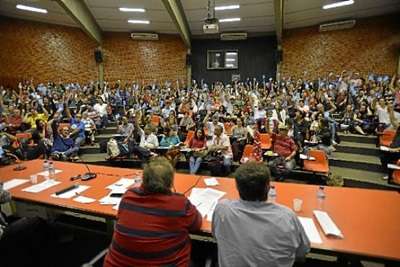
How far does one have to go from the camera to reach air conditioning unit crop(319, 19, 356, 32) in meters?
10.9

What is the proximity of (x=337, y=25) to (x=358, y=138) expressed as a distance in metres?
6.86

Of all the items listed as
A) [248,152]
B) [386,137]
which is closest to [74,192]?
[248,152]

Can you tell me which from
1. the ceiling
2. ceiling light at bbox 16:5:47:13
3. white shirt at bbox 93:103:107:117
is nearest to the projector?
the ceiling

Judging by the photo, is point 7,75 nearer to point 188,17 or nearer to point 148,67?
point 148,67

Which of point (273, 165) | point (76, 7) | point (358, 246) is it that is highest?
point (76, 7)

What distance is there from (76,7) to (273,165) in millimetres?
9531

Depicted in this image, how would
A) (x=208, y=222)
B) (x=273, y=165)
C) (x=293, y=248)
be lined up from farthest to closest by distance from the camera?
(x=273, y=165) → (x=208, y=222) → (x=293, y=248)

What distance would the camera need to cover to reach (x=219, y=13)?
11.1 m

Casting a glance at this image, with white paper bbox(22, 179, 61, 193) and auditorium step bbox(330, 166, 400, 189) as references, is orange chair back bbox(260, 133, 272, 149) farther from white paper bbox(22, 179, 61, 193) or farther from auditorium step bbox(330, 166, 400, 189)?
white paper bbox(22, 179, 61, 193)

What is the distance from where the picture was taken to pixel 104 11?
441 inches

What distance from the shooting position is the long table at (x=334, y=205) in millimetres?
1647

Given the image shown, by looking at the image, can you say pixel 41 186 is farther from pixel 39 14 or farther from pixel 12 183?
pixel 39 14

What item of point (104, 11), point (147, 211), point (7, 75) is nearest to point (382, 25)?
point (104, 11)

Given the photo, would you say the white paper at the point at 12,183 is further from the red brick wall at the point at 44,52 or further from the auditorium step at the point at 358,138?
the red brick wall at the point at 44,52
